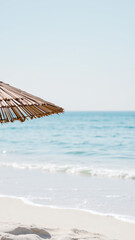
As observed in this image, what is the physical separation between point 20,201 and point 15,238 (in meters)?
2.52

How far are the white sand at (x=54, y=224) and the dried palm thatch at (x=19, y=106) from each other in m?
1.54

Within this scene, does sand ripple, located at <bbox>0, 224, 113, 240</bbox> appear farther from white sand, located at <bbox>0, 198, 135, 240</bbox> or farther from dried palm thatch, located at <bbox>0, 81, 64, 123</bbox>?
dried palm thatch, located at <bbox>0, 81, 64, 123</bbox>

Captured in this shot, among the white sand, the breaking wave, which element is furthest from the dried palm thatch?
the breaking wave

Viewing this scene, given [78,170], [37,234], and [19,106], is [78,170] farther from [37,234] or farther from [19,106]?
[19,106]

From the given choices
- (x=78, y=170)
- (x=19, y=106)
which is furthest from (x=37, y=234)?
(x=78, y=170)

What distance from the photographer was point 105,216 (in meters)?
5.17

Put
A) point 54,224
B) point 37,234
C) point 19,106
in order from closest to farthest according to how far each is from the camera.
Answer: point 19,106 → point 37,234 → point 54,224

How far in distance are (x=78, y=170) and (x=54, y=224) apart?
189 inches

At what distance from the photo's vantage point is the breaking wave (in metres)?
8.77

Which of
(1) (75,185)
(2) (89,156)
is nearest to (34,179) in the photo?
(1) (75,185)

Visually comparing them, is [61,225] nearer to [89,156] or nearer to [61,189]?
[61,189]

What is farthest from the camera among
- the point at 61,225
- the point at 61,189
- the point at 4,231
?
the point at 61,189

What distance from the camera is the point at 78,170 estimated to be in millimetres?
9609

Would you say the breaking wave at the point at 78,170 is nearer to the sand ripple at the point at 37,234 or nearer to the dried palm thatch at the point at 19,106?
the sand ripple at the point at 37,234
